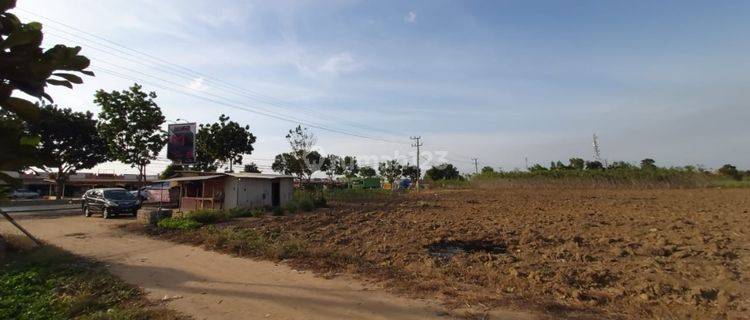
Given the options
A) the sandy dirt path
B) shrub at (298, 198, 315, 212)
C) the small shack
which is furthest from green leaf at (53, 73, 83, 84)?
the small shack

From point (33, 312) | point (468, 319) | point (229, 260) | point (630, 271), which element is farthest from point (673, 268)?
point (33, 312)

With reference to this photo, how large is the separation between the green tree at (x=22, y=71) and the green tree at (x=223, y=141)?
36314mm

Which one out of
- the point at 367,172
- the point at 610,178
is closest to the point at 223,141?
the point at 610,178

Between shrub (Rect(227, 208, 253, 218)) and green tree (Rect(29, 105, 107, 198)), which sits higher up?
green tree (Rect(29, 105, 107, 198))

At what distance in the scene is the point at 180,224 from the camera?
16453mm

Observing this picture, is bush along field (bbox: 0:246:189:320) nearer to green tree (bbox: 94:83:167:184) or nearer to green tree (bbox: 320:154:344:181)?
green tree (bbox: 94:83:167:184)

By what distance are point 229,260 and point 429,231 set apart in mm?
6212

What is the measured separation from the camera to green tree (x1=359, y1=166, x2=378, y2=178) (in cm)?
8881

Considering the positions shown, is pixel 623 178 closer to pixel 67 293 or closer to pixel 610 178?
pixel 610 178

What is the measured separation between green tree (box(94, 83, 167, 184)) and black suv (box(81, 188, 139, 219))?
6.06 ft

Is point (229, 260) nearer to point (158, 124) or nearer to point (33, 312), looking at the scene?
point (33, 312)

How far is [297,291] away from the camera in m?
7.33

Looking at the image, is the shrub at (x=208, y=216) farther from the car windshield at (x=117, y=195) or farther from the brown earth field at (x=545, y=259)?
the car windshield at (x=117, y=195)

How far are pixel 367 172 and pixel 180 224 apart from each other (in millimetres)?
75197
